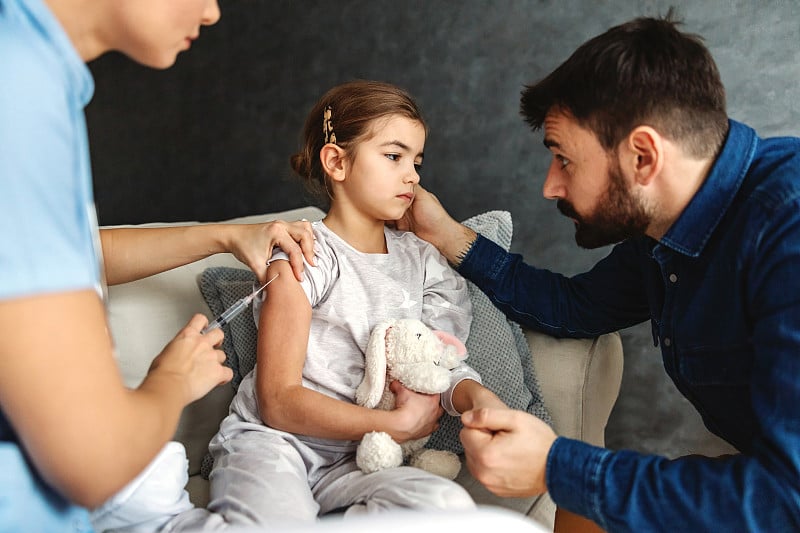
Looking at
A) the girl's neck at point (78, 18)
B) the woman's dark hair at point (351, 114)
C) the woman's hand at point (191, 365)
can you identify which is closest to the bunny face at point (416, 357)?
the woman's dark hair at point (351, 114)

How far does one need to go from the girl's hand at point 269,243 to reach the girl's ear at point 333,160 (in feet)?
0.61

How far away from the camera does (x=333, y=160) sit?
1.70m

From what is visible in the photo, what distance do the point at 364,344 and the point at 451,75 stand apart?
44.9 inches

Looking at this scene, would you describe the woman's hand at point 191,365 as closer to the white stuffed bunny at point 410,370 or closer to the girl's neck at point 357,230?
the white stuffed bunny at point 410,370

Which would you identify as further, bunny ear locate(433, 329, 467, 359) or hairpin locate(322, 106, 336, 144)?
hairpin locate(322, 106, 336, 144)

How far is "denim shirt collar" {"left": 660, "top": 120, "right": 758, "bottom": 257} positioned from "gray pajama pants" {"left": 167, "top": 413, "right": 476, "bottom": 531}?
57cm

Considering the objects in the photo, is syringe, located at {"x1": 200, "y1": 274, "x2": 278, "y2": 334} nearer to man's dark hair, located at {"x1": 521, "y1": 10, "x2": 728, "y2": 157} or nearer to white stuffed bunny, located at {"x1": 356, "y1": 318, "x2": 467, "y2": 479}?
white stuffed bunny, located at {"x1": 356, "y1": 318, "x2": 467, "y2": 479}

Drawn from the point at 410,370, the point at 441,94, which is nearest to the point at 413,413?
the point at 410,370

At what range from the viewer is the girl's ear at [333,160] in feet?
5.52

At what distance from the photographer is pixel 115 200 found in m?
3.13

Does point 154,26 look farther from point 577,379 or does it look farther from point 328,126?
point 577,379

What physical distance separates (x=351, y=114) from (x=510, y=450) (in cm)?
83

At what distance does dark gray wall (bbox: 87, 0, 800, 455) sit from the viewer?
2.09 meters

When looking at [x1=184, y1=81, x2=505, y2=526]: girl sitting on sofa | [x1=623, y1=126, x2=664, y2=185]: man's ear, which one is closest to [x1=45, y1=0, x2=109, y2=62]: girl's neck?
[x1=184, y1=81, x2=505, y2=526]: girl sitting on sofa
